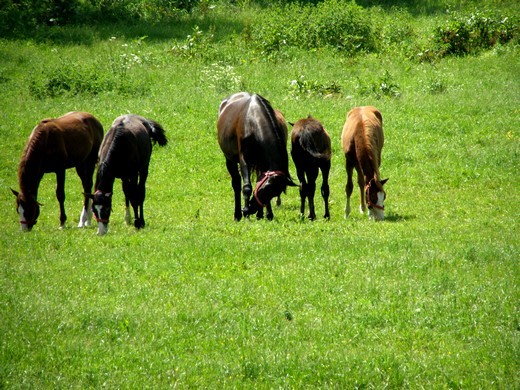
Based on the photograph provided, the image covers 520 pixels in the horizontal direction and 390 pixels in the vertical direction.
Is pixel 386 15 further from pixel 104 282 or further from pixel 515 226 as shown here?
pixel 104 282

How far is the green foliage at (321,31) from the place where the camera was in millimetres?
29750

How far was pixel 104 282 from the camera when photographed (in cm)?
989

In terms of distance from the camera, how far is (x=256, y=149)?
45.0ft

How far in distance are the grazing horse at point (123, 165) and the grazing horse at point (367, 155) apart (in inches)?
166

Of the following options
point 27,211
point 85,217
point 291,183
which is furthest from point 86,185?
point 291,183

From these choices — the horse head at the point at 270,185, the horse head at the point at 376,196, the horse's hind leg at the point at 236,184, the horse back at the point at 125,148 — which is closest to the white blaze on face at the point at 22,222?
the horse back at the point at 125,148

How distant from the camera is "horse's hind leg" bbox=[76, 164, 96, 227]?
604 inches

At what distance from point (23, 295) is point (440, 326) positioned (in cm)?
504

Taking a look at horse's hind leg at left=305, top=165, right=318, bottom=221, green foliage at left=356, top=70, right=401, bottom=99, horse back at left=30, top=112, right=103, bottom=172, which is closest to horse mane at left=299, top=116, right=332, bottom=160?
horse's hind leg at left=305, top=165, right=318, bottom=221

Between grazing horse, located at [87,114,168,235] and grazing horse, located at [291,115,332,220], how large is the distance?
3048 millimetres

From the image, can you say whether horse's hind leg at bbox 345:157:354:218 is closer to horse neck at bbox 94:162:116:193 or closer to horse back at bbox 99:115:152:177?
horse back at bbox 99:115:152:177

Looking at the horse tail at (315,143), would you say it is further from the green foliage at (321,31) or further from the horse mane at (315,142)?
the green foliage at (321,31)

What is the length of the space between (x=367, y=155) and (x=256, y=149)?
8.14ft

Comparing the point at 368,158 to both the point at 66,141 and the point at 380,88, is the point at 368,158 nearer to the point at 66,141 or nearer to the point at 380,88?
the point at 66,141
